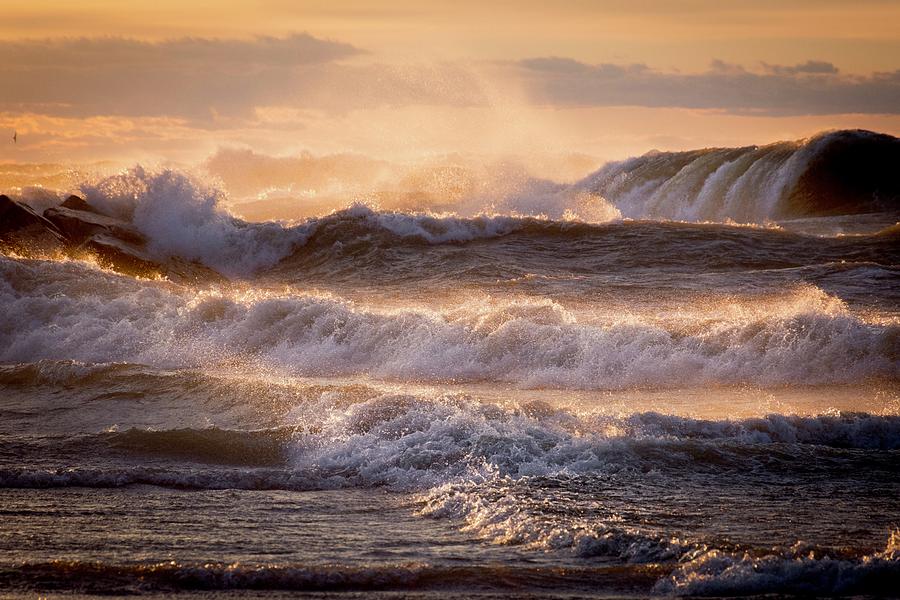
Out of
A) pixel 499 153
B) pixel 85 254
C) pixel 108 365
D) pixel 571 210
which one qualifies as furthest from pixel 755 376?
pixel 499 153

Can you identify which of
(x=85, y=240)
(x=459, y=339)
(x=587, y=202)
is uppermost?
(x=587, y=202)

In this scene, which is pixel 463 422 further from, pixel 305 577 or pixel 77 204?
pixel 77 204

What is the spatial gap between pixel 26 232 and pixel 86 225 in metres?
1.54

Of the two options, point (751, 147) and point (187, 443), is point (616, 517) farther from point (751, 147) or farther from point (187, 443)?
point (751, 147)

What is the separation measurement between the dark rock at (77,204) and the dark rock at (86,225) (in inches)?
10.3

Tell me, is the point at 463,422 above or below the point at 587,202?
below

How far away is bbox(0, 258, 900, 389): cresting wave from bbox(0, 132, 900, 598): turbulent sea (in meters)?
0.04

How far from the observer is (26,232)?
18.8 meters

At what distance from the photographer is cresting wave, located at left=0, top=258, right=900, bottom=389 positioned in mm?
12172

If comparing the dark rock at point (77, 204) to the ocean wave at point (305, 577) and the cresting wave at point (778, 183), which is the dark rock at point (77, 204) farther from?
the cresting wave at point (778, 183)

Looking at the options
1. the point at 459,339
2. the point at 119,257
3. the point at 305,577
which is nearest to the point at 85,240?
the point at 119,257

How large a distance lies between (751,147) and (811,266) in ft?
59.3

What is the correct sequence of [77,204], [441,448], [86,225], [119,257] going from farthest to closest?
[77,204] < [86,225] < [119,257] < [441,448]

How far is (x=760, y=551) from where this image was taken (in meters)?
5.95
